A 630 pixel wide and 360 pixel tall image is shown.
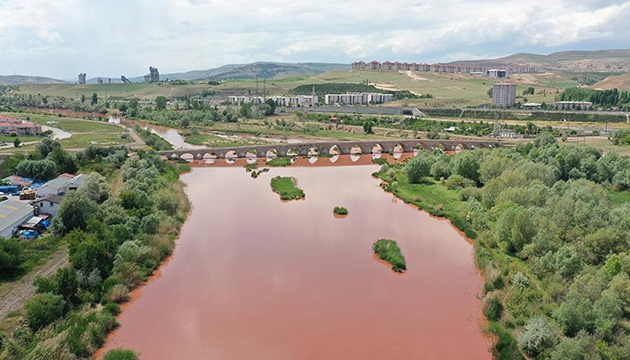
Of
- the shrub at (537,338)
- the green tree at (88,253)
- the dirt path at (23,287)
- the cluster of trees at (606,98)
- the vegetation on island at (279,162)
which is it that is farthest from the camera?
the cluster of trees at (606,98)

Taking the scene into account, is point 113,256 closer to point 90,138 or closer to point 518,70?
point 90,138

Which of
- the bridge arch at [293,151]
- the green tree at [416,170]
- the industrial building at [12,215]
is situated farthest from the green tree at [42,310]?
the bridge arch at [293,151]

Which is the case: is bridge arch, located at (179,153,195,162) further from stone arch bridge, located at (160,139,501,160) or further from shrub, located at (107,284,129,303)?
shrub, located at (107,284,129,303)

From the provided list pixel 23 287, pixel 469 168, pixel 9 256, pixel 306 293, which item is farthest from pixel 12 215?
pixel 469 168

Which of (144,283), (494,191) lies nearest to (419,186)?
A: (494,191)

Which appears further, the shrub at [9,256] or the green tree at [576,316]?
the shrub at [9,256]

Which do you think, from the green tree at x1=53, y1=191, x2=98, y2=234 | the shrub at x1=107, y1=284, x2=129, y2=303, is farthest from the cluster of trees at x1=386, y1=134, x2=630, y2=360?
the green tree at x1=53, y1=191, x2=98, y2=234

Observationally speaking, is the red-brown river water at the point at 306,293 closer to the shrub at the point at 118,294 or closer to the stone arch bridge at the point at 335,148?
the shrub at the point at 118,294
